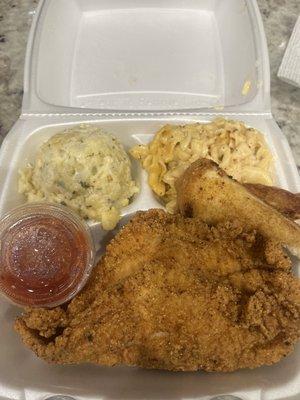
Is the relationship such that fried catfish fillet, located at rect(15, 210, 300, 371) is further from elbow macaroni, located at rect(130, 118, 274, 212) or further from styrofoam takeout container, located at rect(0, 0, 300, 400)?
elbow macaroni, located at rect(130, 118, 274, 212)

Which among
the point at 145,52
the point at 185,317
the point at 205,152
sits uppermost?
the point at 145,52

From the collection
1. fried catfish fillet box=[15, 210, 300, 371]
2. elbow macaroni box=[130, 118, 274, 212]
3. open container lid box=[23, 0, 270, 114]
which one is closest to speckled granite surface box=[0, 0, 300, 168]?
open container lid box=[23, 0, 270, 114]

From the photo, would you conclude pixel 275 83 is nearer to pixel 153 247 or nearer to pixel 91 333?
pixel 153 247

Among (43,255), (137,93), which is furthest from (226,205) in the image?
(137,93)

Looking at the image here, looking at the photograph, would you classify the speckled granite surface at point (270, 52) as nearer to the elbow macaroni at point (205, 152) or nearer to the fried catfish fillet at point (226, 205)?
the elbow macaroni at point (205, 152)

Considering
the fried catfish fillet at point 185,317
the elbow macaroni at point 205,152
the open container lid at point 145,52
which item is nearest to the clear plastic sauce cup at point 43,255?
the fried catfish fillet at point 185,317

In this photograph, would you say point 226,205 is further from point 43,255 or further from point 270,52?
point 270,52
